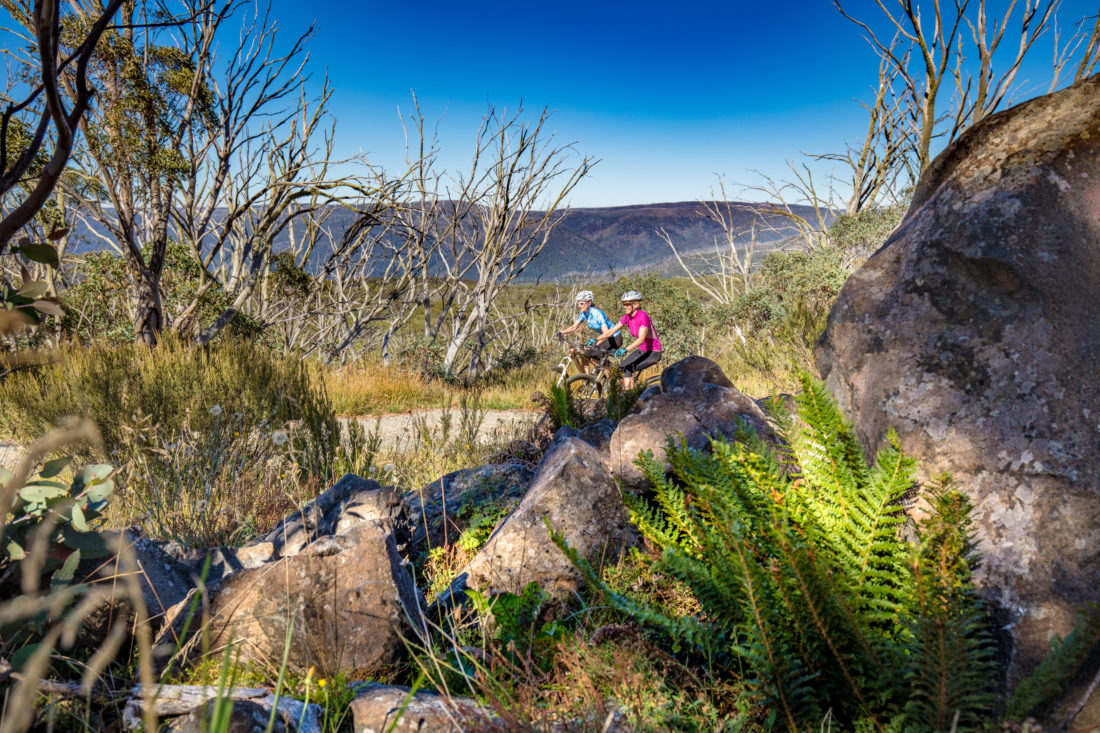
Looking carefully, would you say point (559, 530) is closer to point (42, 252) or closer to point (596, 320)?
point (42, 252)

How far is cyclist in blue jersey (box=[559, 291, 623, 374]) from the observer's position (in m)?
7.03

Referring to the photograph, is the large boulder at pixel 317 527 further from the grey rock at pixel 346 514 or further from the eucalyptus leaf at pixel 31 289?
the eucalyptus leaf at pixel 31 289

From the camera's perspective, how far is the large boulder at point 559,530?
7.22 feet

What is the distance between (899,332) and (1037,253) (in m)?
0.42

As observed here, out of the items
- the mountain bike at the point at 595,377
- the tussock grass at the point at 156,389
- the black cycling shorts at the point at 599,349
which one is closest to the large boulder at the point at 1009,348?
the tussock grass at the point at 156,389

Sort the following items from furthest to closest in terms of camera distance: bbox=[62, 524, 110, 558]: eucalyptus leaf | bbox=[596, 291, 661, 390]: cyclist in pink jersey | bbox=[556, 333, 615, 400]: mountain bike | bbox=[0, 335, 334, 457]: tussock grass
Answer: bbox=[596, 291, 661, 390]: cyclist in pink jersey → bbox=[556, 333, 615, 400]: mountain bike → bbox=[0, 335, 334, 457]: tussock grass → bbox=[62, 524, 110, 558]: eucalyptus leaf

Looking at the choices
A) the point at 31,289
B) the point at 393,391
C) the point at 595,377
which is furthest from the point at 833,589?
the point at 393,391

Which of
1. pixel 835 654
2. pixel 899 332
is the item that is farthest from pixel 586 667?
pixel 899 332

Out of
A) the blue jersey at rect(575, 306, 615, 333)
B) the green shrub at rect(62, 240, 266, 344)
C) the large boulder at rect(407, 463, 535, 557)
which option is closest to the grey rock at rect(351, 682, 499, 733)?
the large boulder at rect(407, 463, 535, 557)

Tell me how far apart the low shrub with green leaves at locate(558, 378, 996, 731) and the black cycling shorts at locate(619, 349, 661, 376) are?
5.24m

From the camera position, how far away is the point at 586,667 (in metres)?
1.56

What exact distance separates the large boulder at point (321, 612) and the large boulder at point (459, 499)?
928 mm

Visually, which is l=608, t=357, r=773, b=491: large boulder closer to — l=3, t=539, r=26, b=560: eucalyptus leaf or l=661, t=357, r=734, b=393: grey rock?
l=661, t=357, r=734, b=393: grey rock

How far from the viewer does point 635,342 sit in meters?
7.05
